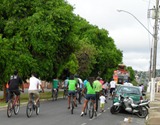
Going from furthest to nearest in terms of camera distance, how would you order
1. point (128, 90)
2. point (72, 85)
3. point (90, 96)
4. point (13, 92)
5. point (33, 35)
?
point (33, 35) → point (128, 90) → point (72, 85) → point (90, 96) → point (13, 92)

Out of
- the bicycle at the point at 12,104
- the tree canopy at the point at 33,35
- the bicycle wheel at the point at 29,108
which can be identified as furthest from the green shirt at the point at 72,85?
the tree canopy at the point at 33,35

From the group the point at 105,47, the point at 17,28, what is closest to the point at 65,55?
the point at 17,28

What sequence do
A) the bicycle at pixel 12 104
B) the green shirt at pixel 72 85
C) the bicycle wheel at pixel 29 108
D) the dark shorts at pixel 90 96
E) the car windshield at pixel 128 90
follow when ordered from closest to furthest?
the bicycle at pixel 12 104 → the bicycle wheel at pixel 29 108 → the dark shorts at pixel 90 96 → the green shirt at pixel 72 85 → the car windshield at pixel 128 90

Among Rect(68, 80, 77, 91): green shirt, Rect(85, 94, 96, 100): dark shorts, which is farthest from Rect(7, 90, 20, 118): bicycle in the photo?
Rect(68, 80, 77, 91): green shirt

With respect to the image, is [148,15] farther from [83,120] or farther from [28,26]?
[83,120]

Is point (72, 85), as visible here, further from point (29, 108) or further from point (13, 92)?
point (13, 92)

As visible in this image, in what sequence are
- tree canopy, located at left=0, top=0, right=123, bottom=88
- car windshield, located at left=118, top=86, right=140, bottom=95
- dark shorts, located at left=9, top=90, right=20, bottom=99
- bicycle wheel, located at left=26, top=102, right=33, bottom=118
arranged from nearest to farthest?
1. bicycle wheel, located at left=26, top=102, right=33, bottom=118
2. dark shorts, located at left=9, top=90, right=20, bottom=99
3. car windshield, located at left=118, top=86, right=140, bottom=95
4. tree canopy, located at left=0, top=0, right=123, bottom=88

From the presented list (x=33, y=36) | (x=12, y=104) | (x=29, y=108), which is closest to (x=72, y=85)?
(x=29, y=108)

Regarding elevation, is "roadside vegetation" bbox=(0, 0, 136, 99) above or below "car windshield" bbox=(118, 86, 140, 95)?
above

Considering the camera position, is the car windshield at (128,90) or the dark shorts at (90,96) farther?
the car windshield at (128,90)

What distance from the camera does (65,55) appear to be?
35.5m

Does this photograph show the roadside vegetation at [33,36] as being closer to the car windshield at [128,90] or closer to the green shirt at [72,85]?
the car windshield at [128,90]

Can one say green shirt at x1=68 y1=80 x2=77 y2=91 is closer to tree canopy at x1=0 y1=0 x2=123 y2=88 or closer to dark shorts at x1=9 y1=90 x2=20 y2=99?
dark shorts at x1=9 y1=90 x2=20 y2=99

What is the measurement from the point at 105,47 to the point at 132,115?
5723 cm
